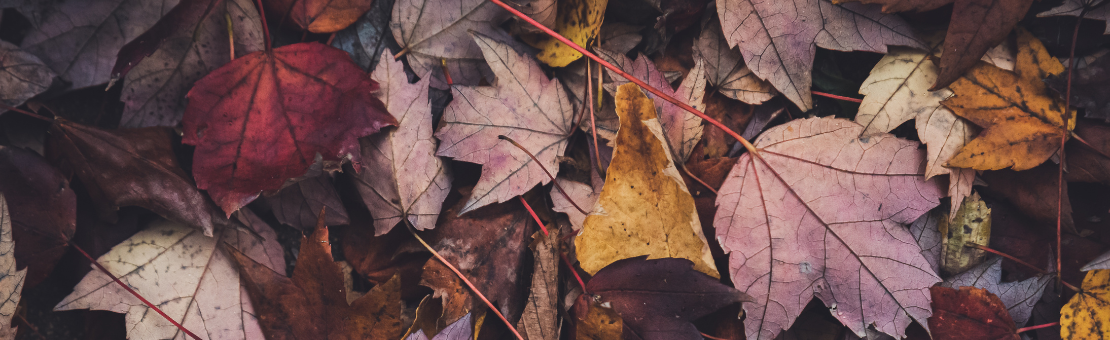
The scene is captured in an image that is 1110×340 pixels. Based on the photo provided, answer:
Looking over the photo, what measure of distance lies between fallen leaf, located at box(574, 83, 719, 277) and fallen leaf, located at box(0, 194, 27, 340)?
3.60 ft

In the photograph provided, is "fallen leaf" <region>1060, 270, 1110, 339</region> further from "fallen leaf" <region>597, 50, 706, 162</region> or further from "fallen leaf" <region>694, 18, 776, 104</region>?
"fallen leaf" <region>597, 50, 706, 162</region>

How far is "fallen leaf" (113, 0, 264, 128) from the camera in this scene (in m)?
1.08

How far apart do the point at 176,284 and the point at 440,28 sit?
0.81 m

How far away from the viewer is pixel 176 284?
110cm

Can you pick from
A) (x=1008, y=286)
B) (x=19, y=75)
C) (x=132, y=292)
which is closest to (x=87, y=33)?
(x=19, y=75)

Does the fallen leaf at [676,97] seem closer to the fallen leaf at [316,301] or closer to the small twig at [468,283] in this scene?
the small twig at [468,283]

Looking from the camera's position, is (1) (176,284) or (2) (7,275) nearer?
(2) (7,275)

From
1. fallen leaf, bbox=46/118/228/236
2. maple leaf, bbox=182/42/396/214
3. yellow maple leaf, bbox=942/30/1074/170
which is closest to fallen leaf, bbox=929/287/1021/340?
yellow maple leaf, bbox=942/30/1074/170

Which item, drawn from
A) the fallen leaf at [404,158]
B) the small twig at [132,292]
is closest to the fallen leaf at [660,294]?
the fallen leaf at [404,158]

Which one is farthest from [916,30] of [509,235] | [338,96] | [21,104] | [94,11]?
[21,104]

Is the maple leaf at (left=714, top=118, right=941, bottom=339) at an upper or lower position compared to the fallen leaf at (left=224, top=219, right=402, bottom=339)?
lower

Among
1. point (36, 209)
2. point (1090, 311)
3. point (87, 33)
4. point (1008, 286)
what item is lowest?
point (1090, 311)

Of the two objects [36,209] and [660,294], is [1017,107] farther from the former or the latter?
[36,209]

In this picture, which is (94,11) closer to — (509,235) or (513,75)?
(513,75)
